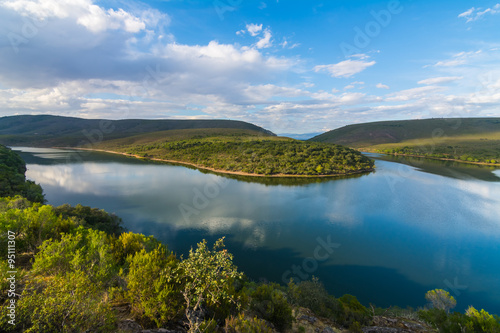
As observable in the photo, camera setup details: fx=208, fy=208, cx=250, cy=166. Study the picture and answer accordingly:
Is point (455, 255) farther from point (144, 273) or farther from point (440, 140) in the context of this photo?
point (440, 140)

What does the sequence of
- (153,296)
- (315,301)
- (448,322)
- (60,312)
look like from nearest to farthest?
(60,312), (153,296), (448,322), (315,301)

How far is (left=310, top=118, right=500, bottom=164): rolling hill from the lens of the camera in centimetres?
11044

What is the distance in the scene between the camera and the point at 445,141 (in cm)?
14738

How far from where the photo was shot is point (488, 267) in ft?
69.4

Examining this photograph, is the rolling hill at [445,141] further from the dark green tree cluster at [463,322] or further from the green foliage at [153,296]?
the green foliage at [153,296]

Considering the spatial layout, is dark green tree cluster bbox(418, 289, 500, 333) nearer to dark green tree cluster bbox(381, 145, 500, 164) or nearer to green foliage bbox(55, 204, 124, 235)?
green foliage bbox(55, 204, 124, 235)

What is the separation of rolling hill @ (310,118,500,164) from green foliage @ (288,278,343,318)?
134m

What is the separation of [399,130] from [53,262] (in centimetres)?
24452

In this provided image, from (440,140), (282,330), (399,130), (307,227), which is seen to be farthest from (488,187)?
(399,130)

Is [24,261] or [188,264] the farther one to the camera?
[24,261]

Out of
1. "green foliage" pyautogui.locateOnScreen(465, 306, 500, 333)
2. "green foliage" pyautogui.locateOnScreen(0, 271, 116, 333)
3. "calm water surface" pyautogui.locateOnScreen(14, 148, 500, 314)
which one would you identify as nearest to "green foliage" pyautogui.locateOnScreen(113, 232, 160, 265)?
"calm water surface" pyautogui.locateOnScreen(14, 148, 500, 314)

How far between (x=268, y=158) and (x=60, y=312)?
7123 cm

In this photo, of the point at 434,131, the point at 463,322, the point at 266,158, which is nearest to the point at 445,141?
the point at 434,131

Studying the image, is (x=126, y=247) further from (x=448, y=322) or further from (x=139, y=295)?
(x=448, y=322)
